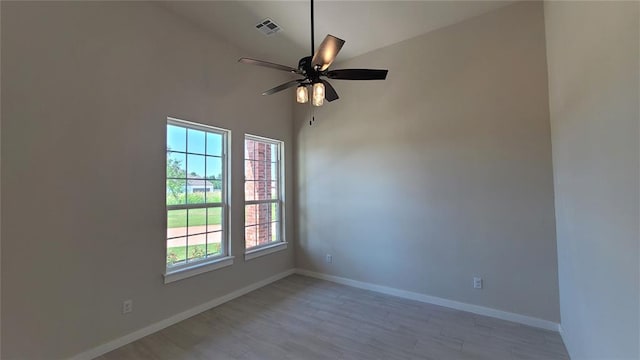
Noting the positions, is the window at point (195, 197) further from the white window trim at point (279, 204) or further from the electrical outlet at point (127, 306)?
the white window trim at point (279, 204)

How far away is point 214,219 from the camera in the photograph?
3.49 m

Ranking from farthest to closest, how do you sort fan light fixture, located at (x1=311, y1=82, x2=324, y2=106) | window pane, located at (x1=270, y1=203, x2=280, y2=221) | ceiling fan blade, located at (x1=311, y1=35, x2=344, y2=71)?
window pane, located at (x1=270, y1=203, x2=280, y2=221) → fan light fixture, located at (x1=311, y1=82, x2=324, y2=106) → ceiling fan blade, located at (x1=311, y1=35, x2=344, y2=71)

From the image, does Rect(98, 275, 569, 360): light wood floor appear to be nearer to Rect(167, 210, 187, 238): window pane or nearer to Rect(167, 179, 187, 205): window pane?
Rect(167, 210, 187, 238): window pane

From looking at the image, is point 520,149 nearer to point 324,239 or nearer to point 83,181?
point 324,239

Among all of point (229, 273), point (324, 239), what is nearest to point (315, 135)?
point (324, 239)

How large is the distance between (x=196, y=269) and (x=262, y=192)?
1520 mm

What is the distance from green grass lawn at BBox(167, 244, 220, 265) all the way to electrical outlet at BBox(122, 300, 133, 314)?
511 millimetres

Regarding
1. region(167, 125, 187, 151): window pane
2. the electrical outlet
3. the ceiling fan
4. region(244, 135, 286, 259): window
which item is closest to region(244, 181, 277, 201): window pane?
region(244, 135, 286, 259): window

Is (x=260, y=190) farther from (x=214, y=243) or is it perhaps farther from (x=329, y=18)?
(x=329, y=18)

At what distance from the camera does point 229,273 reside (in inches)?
139

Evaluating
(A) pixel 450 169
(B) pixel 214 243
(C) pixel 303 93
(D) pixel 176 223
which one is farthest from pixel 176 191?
(A) pixel 450 169

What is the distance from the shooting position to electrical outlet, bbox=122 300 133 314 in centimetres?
252

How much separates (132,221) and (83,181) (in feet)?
1.78

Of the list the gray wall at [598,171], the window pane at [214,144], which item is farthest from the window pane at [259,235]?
the gray wall at [598,171]
